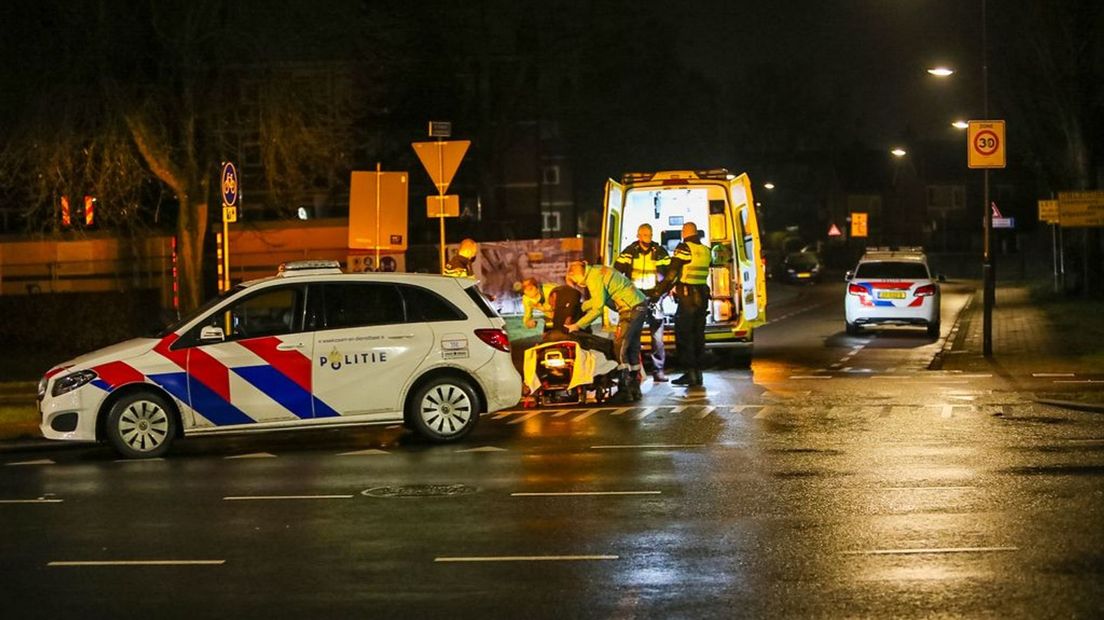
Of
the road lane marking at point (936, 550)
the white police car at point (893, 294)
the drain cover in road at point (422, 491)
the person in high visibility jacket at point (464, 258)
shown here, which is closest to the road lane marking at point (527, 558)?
the road lane marking at point (936, 550)

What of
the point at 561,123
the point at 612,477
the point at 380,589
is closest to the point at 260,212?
the point at 561,123

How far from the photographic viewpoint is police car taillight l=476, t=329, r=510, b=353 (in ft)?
46.7

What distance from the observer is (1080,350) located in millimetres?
23844

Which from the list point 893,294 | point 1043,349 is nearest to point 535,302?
point 1043,349

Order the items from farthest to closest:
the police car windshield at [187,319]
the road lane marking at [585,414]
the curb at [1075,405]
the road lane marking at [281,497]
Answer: the road lane marking at [585,414], the curb at [1075,405], the police car windshield at [187,319], the road lane marking at [281,497]

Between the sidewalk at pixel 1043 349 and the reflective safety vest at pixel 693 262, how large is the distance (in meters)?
4.28

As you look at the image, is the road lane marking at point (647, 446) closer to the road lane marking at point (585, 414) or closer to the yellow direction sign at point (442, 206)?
the road lane marking at point (585, 414)

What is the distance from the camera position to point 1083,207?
106ft

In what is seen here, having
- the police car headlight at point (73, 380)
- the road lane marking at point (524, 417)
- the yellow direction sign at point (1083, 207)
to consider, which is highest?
the yellow direction sign at point (1083, 207)

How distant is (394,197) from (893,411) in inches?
312

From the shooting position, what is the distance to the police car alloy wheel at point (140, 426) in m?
13.6

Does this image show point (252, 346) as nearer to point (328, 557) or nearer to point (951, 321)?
point (328, 557)

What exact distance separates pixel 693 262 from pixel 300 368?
661 centimetres

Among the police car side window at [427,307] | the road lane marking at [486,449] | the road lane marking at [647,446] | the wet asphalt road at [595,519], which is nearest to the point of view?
the wet asphalt road at [595,519]
